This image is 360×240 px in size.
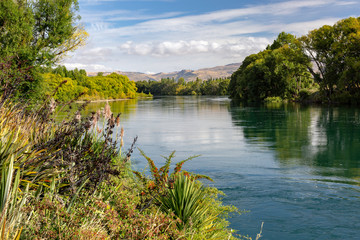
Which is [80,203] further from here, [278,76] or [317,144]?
[278,76]

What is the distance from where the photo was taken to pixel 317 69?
5581 cm

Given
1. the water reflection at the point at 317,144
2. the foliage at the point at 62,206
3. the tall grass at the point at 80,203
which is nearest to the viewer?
the foliage at the point at 62,206

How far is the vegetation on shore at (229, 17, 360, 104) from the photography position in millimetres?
45656

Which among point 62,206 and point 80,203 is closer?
point 62,206

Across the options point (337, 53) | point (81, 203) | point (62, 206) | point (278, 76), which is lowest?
point (81, 203)

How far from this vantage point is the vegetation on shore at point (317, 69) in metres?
45.7

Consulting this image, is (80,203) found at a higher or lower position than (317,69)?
lower

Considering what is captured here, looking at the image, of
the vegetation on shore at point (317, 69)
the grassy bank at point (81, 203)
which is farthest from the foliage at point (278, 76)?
the grassy bank at point (81, 203)

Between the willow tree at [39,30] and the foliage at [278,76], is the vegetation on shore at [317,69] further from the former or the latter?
the willow tree at [39,30]

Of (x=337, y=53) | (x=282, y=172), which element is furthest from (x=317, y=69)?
(x=282, y=172)

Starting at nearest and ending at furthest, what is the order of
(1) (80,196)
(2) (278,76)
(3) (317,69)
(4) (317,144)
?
(1) (80,196) → (4) (317,144) → (3) (317,69) → (2) (278,76)

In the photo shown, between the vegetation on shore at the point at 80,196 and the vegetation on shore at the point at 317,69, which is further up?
the vegetation on shore at the point at 317,69

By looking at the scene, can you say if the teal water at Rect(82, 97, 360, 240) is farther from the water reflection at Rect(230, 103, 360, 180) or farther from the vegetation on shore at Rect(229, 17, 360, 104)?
the vegetation on shore at Rect(229, 17, 360, 104)

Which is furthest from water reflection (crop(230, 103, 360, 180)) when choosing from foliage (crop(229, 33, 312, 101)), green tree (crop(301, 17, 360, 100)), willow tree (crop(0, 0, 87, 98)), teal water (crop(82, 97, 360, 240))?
foliage (crop(229, 33, 312, 101))
